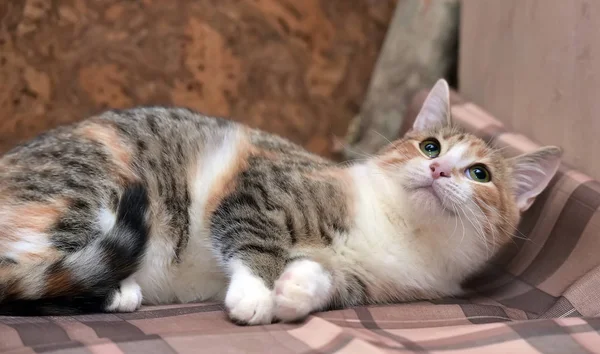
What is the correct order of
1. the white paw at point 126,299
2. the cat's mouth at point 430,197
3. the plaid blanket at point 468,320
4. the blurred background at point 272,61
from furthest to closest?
the blurred background at point 272,61 → the cat's mouth at point 430,197 → the white paw at point 126,299 → the plaid blanket at point 468,320

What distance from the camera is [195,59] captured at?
8.56 ft

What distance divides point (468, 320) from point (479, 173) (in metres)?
0.39

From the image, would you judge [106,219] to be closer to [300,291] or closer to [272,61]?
[300,291]

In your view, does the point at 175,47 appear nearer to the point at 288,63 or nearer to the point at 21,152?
the point at 288,63

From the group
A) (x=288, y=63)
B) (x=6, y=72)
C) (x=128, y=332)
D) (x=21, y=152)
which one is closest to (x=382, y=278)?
(x=128, y=332)

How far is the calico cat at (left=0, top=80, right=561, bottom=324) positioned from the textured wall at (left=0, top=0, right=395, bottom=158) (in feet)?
2.74

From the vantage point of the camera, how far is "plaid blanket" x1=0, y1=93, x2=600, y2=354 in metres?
1.16

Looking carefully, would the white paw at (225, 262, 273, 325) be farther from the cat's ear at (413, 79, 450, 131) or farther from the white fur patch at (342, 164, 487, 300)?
the cat's ear at (413, 79, 450, 131)

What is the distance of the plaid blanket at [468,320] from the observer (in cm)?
116

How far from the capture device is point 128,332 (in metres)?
1.21

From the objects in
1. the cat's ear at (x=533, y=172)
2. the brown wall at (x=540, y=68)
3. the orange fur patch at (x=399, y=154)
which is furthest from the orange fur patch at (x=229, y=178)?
the brown wall at (x=540, y=68)

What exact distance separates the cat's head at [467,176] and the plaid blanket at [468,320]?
0.31 feet

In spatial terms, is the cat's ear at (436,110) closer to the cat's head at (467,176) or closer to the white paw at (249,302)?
the cat's head at (467,176)

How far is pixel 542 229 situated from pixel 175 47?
5.47ft
